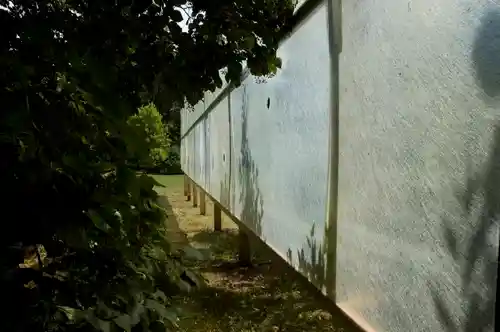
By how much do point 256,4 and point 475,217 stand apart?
106 cm

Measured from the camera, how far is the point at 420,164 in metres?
1.31

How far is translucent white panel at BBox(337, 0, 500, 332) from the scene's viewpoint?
105cm

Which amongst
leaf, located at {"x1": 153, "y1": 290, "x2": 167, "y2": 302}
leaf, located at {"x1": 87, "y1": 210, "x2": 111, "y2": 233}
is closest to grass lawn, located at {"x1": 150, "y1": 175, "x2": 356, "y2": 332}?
leaf, located at {"x1": 153, "y1": 290, "x2": 167, "y2": 302}

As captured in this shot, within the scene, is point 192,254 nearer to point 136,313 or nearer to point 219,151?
point 136,313

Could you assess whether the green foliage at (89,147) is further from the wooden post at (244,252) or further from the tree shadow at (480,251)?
the wooden post at (244,252)

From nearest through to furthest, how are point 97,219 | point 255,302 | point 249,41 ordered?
point 97,219, point 249,41, point 255,302

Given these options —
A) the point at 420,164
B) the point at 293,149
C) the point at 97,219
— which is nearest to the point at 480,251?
the point at 420,164

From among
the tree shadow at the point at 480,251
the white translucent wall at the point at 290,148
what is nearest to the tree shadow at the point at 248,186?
the white translucent wall at the point at 290,148

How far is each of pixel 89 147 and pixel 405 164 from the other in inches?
33.8

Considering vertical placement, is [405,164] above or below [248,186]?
above

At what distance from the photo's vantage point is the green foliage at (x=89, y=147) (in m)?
1.47

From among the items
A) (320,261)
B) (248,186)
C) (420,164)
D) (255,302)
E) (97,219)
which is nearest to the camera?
(420,164)

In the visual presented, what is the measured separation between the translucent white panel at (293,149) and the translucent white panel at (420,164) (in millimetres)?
300

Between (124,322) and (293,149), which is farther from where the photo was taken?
(293,149)
